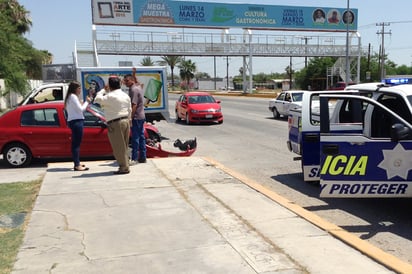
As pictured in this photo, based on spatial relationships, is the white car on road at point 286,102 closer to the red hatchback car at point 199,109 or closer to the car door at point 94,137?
the red hatchback car at point 199,109

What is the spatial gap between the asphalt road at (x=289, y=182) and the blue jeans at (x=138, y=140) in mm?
1933

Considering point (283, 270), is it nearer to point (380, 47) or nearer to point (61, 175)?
point (61, 175)

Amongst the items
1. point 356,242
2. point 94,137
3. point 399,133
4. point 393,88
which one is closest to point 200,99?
point 94,137

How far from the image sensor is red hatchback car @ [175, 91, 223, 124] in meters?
20.9

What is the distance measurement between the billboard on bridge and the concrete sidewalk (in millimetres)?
41695

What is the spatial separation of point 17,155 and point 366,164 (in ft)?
24.8

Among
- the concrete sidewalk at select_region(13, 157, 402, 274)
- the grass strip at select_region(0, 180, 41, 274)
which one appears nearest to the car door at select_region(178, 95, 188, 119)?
the grass strip at select_region(0, 180, 41, 274)

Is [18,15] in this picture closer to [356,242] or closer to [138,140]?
[138,140]

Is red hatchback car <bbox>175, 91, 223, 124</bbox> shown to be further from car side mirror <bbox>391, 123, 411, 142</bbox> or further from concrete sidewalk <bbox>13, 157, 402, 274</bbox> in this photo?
car side mirror <bbox>391, 123, 411, 142</bbox>

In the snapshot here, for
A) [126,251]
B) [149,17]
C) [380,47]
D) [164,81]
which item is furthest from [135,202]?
[380,47]

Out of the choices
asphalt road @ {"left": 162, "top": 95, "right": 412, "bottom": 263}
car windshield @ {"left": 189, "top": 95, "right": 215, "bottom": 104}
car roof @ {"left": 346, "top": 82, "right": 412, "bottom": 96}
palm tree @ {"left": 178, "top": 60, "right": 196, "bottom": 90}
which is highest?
palm tree @ {"left": 178, "top": 60, "right": 196, "bottom": 90}

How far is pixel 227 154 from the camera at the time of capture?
39.2ft

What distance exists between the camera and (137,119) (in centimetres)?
898

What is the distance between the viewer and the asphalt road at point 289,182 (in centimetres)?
546
